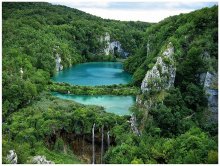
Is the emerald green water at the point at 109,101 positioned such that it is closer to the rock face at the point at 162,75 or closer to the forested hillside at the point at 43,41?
the rock face at the point at 162,75

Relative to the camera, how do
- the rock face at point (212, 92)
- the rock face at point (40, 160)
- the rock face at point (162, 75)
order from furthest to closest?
the rock face at point (162, 75) → the rock face at point (212, 92) → the rock face at point (40, 160)

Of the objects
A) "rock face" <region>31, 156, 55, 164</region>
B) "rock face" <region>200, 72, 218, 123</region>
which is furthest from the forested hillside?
"rock face" <region>200, 72, 218, 123</region>

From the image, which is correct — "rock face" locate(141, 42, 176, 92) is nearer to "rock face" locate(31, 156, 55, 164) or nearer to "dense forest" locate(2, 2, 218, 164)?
"dense forest" locate(2, 2, 218, 164)

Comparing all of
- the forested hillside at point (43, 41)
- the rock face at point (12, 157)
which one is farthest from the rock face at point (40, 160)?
the forested hillside at point (43, 41)

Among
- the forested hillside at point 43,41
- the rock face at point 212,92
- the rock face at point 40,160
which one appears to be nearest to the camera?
the rock face at point 40,160

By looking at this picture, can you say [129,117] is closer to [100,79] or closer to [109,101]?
[109,101]

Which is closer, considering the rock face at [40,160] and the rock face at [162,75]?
the rock face at [40,160]

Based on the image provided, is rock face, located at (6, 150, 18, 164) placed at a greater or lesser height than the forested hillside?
lesser
